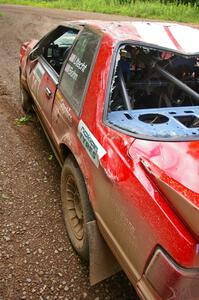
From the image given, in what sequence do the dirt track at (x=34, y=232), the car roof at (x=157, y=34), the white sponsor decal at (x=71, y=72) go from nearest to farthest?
1. the dirt track at (x=34, y=232)
2. the car roof at (x=157, y=34)
3. the white sponsor decal at (x=71, y=72)

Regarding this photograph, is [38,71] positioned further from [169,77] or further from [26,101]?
[169,77]

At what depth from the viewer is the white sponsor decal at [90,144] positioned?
A: 248cm

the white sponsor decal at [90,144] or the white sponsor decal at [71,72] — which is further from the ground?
the white sponsor decal at [71,72]

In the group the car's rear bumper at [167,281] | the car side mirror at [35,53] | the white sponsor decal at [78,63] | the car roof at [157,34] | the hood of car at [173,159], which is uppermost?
the car roof at [157,34]

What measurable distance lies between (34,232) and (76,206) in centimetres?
48

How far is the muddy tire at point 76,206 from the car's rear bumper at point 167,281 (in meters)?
0.85

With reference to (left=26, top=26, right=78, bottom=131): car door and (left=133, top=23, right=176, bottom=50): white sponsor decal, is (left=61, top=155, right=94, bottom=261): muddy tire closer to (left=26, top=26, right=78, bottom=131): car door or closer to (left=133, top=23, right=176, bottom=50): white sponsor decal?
(left=26, top=26, right=78, bottom=131): car door

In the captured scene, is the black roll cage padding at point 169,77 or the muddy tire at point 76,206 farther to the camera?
the black roll cage padding at point 169,77

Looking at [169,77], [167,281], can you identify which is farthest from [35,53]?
[167,281]

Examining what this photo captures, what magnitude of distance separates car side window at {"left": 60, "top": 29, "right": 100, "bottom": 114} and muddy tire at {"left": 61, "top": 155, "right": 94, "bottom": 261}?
0.49 metres

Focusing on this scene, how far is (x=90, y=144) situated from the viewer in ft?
8.63

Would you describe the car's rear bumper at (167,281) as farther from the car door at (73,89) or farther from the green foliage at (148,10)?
the green foliage at (148,10)

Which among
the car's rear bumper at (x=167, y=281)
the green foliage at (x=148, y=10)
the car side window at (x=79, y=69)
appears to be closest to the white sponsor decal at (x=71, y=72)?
the car side window at (x=79, y=69)

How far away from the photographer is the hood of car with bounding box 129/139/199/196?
195 centimetres
